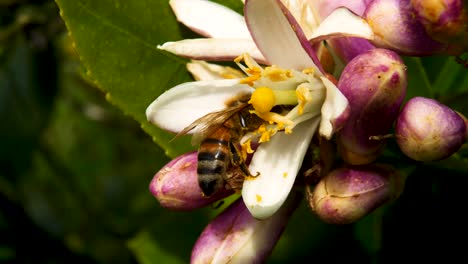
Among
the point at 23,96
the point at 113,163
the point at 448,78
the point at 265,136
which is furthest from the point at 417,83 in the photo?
the point at 113,163

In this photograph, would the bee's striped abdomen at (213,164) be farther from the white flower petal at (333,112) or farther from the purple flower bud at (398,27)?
the purple flower bud at (398,27)

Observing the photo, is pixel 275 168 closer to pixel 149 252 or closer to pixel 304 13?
pixel 304 13

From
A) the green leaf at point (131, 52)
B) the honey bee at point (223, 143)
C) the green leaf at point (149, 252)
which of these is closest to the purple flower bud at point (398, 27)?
the honey bee at point (223, 143)

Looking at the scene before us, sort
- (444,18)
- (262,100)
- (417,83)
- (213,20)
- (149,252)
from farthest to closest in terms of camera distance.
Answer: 1. (149,252)
2. (417,83)
3. (213,20)
4. (262,100)
5. (444,18)

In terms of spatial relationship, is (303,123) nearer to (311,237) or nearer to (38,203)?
(311,237)

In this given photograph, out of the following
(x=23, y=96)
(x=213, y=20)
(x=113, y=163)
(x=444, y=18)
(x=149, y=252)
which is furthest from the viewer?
(x=113, y=163)

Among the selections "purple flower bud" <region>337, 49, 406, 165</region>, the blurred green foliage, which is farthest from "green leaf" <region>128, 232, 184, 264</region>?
"purple flower bud" <region>337, 49, 406, 165</region>
